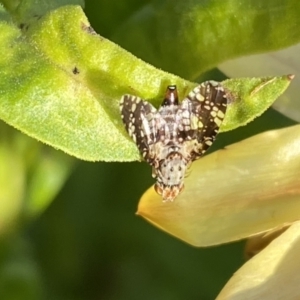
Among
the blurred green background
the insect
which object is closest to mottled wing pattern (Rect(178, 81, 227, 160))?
the insect

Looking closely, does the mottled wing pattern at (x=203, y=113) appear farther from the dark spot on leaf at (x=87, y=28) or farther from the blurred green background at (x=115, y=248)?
the blurred green background at (x=115, y=248)

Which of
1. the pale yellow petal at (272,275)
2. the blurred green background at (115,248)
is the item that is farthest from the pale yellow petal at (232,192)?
the blurred green background at (115,248)

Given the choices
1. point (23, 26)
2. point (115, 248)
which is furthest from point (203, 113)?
point (115, 248)

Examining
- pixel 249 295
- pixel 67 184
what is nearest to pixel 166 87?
pixel 249 295

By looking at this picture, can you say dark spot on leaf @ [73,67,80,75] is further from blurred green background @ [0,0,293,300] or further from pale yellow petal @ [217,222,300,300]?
blurred green background @ [0,0,293,300]

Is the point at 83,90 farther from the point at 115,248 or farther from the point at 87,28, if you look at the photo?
the point at 115,248

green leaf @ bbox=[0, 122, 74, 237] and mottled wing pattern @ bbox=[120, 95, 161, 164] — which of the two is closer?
mottled wing pattern @ bbox=[120, 95, 161, 164]

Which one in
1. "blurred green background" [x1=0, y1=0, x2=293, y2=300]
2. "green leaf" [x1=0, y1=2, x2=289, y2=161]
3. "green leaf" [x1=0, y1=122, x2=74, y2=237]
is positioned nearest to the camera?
"green leaf" [x1=0, y1=2, x2=289, y2=161]
